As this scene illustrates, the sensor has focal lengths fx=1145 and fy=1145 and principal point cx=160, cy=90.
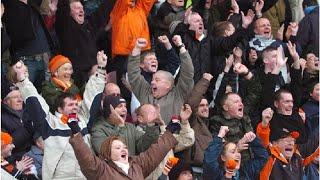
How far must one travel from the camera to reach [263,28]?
1452cm

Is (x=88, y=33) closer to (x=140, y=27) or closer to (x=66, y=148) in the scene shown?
(x=140, y=27)

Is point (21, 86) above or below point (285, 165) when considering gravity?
above

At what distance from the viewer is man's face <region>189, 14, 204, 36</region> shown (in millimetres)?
13594

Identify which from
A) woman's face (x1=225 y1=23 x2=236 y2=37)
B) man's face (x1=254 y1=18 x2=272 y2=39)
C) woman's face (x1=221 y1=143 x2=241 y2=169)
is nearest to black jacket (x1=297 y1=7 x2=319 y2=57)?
man's face (x1=254 y1=18 x2=272 y2=39)

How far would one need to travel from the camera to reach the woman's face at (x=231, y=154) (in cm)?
1141

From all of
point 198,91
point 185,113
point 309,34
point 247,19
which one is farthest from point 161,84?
point 309,34

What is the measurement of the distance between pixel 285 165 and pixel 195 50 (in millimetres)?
2184

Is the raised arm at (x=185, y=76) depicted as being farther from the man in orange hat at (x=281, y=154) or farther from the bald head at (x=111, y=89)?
the man in orange hat at (x=281, y=154)

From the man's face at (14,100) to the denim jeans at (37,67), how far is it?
0.99 meters

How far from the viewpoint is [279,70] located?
13727 millimetres

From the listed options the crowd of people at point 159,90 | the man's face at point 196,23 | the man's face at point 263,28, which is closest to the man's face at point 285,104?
the crowd of people at point 159,90

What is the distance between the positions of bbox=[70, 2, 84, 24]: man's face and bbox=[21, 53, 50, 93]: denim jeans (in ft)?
2.40

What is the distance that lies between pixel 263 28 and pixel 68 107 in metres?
4.08

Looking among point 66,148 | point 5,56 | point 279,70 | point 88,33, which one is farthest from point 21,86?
point 279,70
